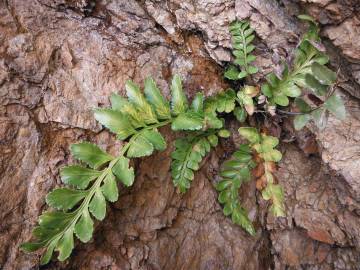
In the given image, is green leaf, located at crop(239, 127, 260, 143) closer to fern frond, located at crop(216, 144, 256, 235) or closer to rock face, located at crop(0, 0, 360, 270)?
fern frond, located at crop(216, 144, 256, 235)

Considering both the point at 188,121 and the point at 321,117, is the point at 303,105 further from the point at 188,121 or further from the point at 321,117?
the point at 188,121

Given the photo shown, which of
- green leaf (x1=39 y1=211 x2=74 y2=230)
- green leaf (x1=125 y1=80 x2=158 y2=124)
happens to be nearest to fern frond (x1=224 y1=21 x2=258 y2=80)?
green leaf (x1=125 y1=80 x2=158 y2=124)

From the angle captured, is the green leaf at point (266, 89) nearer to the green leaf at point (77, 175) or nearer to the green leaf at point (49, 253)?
the green leaf at point (77, 175)

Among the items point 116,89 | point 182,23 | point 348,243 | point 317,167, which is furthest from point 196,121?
point 348,243

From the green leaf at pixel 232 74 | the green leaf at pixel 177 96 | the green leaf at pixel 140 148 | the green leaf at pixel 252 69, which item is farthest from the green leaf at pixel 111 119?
the green leaf at pixel 252 69

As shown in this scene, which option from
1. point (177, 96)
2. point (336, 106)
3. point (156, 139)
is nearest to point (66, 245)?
point (156, 139)

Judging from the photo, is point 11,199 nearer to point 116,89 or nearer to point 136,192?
point 136,192
